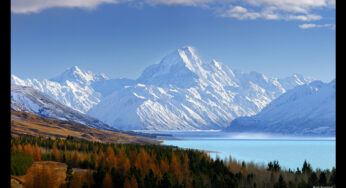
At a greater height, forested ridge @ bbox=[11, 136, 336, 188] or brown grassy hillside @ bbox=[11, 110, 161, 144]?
forested ridge @ bbox=[11, 136, 336, 188]

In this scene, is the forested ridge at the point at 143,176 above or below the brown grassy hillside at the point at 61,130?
above

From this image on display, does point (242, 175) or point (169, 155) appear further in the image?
point (169, 155)

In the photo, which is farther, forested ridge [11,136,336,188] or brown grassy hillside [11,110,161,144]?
brown grassy hillside [11,110,161,144]

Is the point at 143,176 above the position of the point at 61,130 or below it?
above

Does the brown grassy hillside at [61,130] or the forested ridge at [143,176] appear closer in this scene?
the forested ridge at [143,176]

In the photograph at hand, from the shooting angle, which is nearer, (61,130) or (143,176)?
(143,176)
